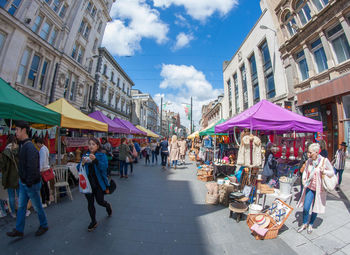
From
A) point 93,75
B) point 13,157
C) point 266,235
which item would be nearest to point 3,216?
point 13,157

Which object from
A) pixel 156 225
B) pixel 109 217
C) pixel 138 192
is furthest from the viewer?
pixel 138 192

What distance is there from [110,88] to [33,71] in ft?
42.1

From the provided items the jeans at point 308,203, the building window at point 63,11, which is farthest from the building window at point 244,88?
the building window at point 63,11

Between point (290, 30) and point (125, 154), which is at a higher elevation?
point (290, 30)

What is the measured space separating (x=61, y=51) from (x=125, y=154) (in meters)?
13.9

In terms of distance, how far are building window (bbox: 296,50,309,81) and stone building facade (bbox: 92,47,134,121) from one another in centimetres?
2110

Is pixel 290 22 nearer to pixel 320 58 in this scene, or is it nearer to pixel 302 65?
pixel 302 65

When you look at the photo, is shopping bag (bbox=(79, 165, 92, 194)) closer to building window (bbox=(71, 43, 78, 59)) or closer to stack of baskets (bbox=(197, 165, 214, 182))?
stack of baskets (bbox=(197, 165, 214, 182))

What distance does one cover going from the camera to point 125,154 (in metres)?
7.19

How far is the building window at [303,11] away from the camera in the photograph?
1012 cm

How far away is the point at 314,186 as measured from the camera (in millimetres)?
2990

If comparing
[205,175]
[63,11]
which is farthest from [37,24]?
[205,175]

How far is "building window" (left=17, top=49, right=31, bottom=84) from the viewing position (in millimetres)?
11352

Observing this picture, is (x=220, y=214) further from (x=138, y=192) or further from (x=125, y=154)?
(x=125, y=154)
